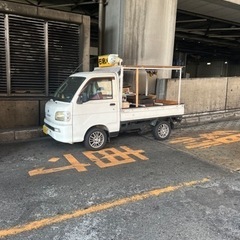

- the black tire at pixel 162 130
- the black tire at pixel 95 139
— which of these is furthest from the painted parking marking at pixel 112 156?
the black tire at pixel 162 130

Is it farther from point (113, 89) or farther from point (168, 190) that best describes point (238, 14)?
point (168, 190)

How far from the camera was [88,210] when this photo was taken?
346 cm

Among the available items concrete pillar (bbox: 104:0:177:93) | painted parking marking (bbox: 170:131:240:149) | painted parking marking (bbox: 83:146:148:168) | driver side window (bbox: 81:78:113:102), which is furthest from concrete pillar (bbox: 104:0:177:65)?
painted parking marking (bbox: 83:146:148:168)

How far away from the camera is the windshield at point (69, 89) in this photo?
571cm

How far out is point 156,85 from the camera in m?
8.90

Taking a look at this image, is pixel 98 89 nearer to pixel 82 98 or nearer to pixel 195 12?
pixel 82 98

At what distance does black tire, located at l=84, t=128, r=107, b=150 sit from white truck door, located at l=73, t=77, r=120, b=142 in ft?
0.41

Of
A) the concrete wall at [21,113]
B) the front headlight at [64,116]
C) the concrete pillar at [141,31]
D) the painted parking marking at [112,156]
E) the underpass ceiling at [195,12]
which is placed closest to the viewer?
the painted parking marking at [112,156]

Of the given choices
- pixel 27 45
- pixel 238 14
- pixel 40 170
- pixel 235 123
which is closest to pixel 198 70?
pixel 238 14

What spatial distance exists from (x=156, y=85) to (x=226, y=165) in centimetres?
430

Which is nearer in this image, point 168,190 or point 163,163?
point 168,190

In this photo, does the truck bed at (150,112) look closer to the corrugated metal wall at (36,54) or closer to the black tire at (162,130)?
the black tire at (162,130)

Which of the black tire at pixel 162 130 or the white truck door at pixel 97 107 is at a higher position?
the white truck door at pixel 97 107

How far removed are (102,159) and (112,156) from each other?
11.1 inches
